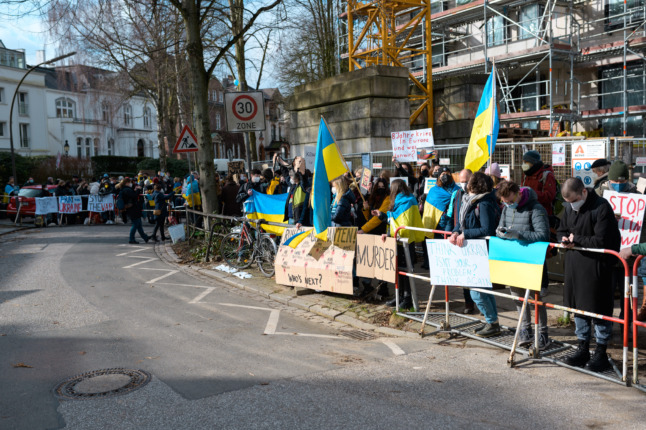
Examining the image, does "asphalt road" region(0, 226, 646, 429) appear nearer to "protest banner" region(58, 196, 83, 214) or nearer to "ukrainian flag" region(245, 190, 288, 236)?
"ukrainian flag" region(245, 190, 288, 236)

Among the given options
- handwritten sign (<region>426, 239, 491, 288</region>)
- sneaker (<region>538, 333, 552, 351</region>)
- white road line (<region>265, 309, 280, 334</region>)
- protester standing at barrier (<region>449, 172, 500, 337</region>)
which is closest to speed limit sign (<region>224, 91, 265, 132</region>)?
white road line (<region>265, 309, 280, 334</region>)

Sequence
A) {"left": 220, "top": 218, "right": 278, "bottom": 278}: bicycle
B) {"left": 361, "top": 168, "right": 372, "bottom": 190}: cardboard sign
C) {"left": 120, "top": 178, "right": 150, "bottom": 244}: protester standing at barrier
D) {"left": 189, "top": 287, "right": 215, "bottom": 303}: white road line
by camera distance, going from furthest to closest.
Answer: {"left": 120, "top": 178, "right": 150, "bottom": 244}: protester standing at barrier, {"left": 220, "top": 218, "right": 278, "bottom": 278}: bicycle, {"left": 361, "top": 168, "right": 372, "bottom": 190}: cardboard sign, {"left": 189, "top": 287, "right": 215, "bottom": 303}: white road line

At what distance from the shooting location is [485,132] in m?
7.59

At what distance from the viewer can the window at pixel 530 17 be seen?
26.4 metres

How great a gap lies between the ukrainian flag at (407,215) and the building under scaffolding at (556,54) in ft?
41.4

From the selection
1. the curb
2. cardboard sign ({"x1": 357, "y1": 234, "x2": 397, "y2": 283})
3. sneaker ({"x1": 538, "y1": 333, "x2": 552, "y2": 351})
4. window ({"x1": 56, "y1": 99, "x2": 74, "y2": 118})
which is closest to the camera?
sneaker ({"x1": 538, "y1": 333, "x2": 552, "y2": 351})

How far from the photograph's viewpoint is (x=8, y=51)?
54219 millimetres

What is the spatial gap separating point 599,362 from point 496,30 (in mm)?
25932

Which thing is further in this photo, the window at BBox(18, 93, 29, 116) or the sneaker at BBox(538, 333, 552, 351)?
the window at BBox(18, 93, 29, 116)

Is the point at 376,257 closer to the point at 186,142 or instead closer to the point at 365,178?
the point at 365,178

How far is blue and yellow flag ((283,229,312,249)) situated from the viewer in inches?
369

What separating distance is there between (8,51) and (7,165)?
24.2 m

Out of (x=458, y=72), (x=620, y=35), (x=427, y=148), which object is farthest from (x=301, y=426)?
(x=458, y=72)

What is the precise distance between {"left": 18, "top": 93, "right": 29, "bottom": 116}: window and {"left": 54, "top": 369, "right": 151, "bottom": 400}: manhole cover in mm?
56482
